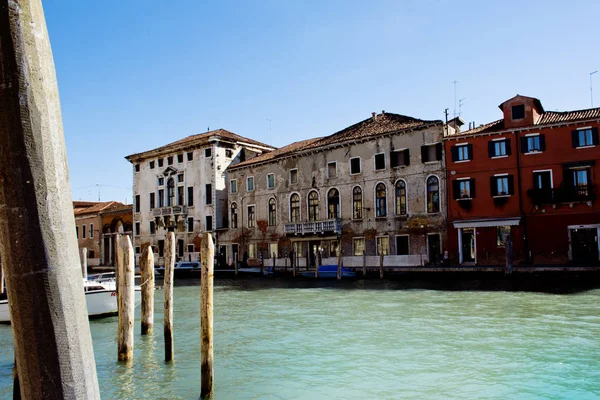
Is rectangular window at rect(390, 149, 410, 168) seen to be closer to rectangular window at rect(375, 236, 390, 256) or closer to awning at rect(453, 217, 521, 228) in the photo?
rectangular window at rect(375, 236, 390, 256)

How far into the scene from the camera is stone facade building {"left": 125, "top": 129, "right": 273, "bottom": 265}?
35875mm

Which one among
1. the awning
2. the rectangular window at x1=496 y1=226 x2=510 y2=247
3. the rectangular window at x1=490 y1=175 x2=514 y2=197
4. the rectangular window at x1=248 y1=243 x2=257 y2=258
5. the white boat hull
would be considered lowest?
the white boat hull

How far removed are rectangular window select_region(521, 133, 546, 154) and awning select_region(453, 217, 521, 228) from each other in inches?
117

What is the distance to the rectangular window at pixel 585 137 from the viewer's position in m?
21.6

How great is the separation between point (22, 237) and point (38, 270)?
0.10m

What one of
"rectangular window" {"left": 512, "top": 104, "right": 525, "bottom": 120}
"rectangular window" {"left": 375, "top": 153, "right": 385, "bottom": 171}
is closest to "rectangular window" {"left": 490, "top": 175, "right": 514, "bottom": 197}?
"rectangular window" {"left": 512, "top": 104, "right": 525, "bottom": 120}

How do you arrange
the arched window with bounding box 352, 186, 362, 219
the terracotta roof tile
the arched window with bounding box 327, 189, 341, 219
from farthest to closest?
the terracotta roof tile, the arched window with bounding box 327, 189, 341, 219, the arched window with bounding box 352, 186, 362, 219

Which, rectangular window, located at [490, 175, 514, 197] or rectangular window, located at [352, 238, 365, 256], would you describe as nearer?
rectangular window, located at [490, 175, 514, 197]

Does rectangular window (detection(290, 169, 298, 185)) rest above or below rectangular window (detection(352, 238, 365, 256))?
above

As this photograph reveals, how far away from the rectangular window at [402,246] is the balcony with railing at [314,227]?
3492 mm

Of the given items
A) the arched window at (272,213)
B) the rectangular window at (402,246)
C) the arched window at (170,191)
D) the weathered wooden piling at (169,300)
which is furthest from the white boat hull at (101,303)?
the arched window at (170,191)

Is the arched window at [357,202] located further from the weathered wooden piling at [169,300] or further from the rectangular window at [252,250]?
the weathered wooden piling at [169,300]

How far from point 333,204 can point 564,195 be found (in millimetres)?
11889

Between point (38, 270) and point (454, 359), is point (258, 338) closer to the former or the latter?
point (454, 359)
